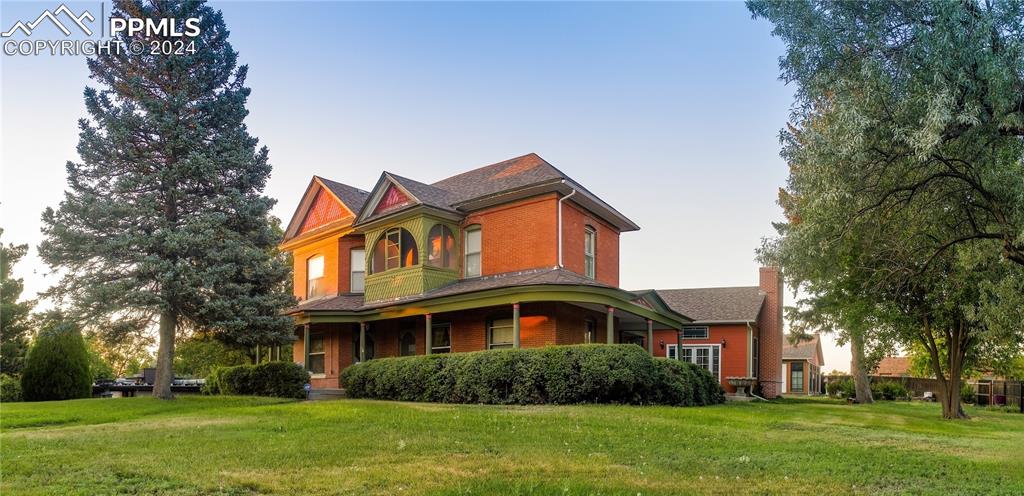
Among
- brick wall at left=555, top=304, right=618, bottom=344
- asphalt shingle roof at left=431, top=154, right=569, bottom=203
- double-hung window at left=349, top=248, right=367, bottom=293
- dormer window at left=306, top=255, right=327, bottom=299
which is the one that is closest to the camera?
brick wall at left=555, top=304, right=618, bottom=344

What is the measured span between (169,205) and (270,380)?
638 centimetres

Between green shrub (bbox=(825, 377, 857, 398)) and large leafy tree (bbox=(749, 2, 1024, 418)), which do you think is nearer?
large leafy tree (bbox=(749, 2, 1024, 418))

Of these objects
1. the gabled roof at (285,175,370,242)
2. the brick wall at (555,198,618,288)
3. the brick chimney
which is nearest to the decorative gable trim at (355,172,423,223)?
the gabled roof at (285,175,370,242)

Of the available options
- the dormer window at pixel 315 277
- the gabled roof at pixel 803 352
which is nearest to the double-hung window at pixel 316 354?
the dormer window at pixel 315 277

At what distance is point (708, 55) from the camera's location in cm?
1953

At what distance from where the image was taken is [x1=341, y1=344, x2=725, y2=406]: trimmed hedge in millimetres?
17125

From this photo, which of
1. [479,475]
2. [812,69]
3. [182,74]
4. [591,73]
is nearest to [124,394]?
[182,74]

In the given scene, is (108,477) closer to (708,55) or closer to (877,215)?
(877,215)

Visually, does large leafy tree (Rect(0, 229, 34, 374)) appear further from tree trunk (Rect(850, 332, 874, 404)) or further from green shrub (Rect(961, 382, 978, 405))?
green shrub (Rect(961, 382, 978, 405))

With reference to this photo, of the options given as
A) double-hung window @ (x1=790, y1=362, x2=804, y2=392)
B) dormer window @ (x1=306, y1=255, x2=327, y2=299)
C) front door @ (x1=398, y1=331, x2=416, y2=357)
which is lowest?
double-hung window @ (x1=790, y1=362, x2=804, y2=392)

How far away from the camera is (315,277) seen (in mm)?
28953

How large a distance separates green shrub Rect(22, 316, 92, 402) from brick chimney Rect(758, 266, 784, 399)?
1139 inches

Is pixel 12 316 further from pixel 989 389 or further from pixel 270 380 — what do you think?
pixel 989 389

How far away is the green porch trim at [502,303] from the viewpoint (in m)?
A: 19.2
